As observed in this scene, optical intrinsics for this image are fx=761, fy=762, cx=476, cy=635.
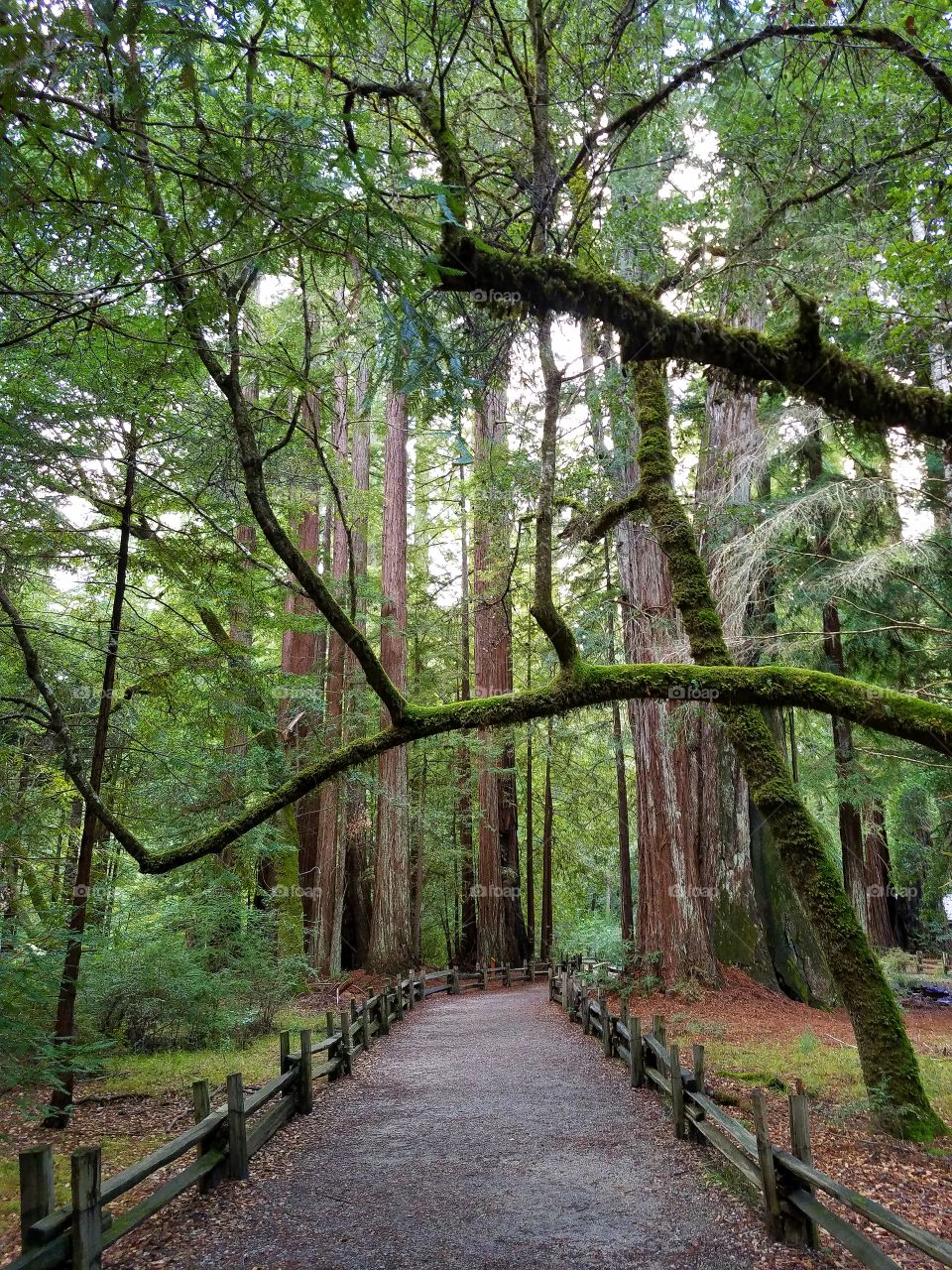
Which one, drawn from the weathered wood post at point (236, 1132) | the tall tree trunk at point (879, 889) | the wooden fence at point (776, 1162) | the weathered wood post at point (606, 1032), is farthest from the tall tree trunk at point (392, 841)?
the tall tree trunk at point (879, 889)

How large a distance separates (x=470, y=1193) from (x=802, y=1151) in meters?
2.35

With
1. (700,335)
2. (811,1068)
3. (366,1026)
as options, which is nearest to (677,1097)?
(811,1068)

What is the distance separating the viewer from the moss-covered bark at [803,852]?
5.62 meters

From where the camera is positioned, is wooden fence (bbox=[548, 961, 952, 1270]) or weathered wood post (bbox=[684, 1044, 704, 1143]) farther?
weathered wood post (bbox=[684, 1044, 704, 1143])

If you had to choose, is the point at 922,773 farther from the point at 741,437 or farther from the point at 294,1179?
the point at 294,1179

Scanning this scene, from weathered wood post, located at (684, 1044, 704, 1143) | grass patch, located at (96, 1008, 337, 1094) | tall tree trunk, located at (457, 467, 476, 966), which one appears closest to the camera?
weathered wood post, located at (684, 1044, 704, 1143)

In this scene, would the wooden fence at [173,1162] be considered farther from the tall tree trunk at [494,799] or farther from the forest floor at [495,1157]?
the tall tree trunk at [494,799]

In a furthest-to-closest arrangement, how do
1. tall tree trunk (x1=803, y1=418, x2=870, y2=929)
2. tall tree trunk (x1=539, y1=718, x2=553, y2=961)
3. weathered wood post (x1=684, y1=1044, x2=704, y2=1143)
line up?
tall tree trunk (x1=539, y1=718, x2=553, y2=961)
tall tree trunk (x1=803, y1=418, x2=870, y2=929)
weathered wood post (x1=684, y1=1044, x2=704, y2=1143)

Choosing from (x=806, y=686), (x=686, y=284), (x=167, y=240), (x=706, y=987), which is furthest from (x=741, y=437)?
(x=167, y=240)

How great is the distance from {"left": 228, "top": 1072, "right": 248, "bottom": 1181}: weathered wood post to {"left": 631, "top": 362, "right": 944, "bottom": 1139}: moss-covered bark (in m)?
4.49

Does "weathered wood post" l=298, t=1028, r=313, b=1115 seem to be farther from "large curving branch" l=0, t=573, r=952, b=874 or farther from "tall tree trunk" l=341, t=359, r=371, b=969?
"tall tree trunk" l=341, t=359, r=371, b=969

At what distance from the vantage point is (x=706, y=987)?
1182 cm

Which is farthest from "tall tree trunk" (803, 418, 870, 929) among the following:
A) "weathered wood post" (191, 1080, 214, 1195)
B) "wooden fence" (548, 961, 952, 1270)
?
"weathered wood post" (191, 1080, 214, 1195)

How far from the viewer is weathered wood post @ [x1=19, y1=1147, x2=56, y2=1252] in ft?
11.4
